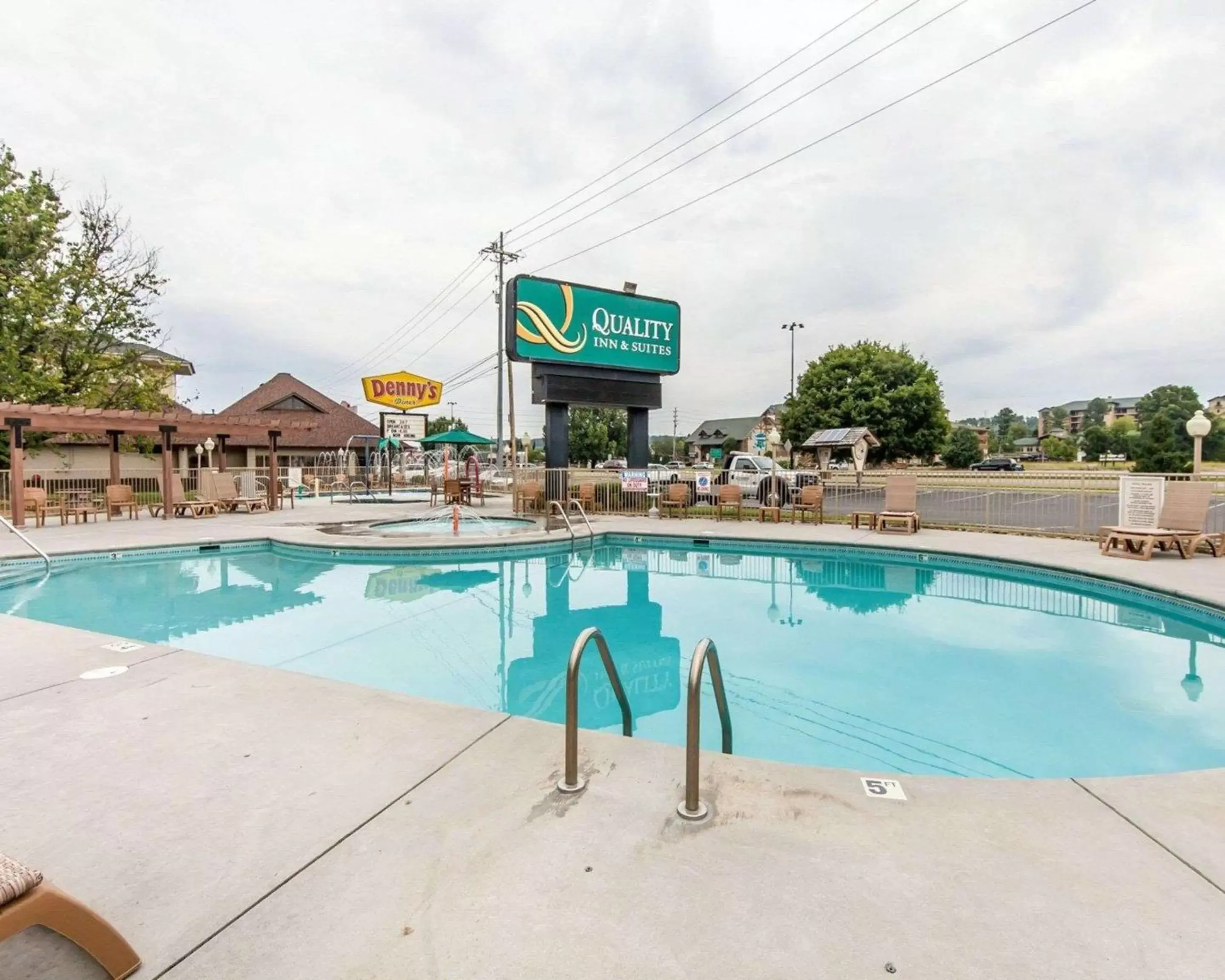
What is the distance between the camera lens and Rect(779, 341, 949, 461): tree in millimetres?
33375

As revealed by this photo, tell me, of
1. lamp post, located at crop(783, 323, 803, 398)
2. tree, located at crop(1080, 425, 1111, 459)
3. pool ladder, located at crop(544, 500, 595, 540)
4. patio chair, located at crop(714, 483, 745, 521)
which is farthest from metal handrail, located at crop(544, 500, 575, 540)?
tree, located at crop(1080, 425, 1111, 459)

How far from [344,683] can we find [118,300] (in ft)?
79.3

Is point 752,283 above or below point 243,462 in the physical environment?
above

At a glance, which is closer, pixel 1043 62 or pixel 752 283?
pixel 1043 62

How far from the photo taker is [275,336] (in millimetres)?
29000

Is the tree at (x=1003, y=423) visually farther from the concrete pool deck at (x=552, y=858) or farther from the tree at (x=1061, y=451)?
the concrete pool deck at (x=552, y=858)

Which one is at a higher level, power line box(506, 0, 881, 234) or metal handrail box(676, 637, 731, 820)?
power line box(506, 0, 881, 234)

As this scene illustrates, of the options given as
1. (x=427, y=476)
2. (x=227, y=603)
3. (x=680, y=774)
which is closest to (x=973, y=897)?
(x=680, y=774)

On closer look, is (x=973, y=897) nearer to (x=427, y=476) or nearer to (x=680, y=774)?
(x=680, y=774)

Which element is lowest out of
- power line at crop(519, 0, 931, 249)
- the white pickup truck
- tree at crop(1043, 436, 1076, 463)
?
the white pickup truck

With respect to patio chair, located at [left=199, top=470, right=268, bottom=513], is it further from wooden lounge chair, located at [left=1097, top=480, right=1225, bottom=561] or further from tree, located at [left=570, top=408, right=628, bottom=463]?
tree, located at [left=570, top=408, right=628, bottom=463]

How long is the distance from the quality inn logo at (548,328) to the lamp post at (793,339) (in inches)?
1138

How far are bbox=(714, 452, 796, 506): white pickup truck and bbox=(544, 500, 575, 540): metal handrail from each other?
5.14m

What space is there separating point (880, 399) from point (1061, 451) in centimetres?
5688
